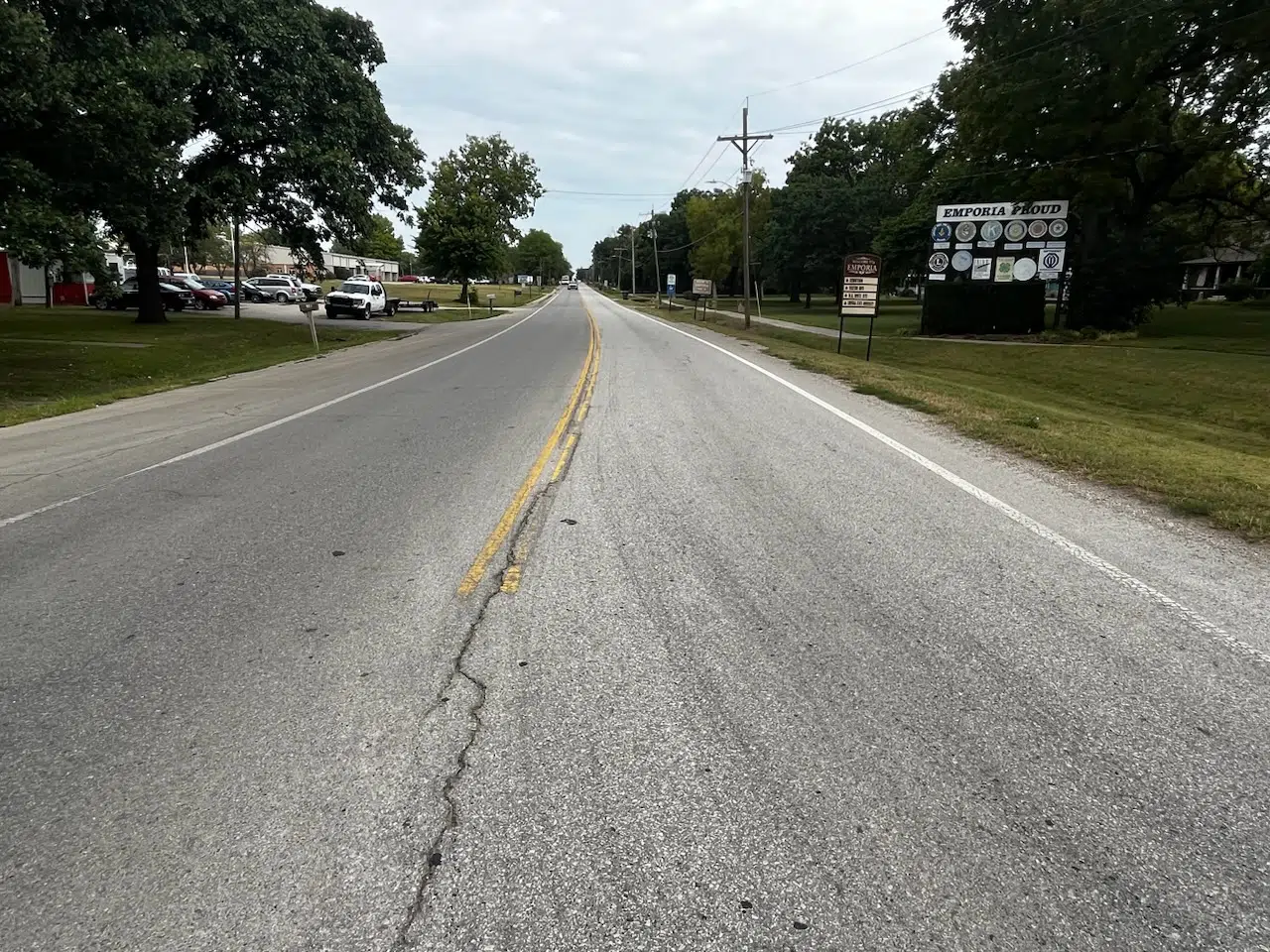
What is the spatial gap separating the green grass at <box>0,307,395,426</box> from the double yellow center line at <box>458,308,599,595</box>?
7446 mm

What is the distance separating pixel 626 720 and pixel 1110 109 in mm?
33233

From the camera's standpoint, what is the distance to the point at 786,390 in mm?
13664

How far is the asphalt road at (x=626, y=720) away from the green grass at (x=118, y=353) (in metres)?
8.22

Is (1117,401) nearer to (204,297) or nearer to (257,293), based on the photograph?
(204,297)

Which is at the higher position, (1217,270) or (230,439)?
(1217,270)

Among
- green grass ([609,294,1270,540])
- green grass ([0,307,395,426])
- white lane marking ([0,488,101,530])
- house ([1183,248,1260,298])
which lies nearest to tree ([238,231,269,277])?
green grass ([0,307,395,426])

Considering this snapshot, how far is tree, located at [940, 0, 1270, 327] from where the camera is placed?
81.9 feet

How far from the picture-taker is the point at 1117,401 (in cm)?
1739

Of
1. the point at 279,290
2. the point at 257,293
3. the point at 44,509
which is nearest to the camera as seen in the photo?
the point at 44,509

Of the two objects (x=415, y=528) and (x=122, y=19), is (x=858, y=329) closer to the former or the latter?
(x=122, y=19)

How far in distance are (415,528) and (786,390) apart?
360 inches

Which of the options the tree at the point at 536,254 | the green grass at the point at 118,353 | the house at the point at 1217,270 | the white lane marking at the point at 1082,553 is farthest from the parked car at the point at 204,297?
the tree at the point at 536,254

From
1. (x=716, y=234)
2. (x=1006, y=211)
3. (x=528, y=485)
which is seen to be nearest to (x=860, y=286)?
(x=1006, y=211)

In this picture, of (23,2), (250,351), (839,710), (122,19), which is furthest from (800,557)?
(122,19)
